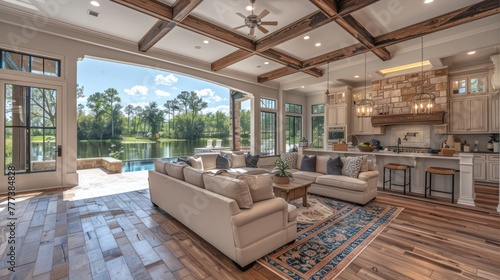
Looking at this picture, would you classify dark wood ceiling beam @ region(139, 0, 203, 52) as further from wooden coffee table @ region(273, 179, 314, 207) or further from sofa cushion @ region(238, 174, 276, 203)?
wooden coffee table @ region(273, 179, 314, 207)

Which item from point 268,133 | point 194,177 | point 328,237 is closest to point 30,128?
point 194,177

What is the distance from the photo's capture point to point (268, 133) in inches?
340

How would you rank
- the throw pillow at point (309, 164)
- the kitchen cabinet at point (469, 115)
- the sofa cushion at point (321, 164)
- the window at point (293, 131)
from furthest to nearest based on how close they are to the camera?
the window at point (293, 131) → the kitchen cabinet at point (469, 115) → the throw pillow at point (309, 164) → the sofa cushion at point (321, 164)

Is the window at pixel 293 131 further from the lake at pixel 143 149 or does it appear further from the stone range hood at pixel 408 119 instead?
the lake at pixel 143 149

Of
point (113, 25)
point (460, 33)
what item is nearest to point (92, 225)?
point (113, 25)

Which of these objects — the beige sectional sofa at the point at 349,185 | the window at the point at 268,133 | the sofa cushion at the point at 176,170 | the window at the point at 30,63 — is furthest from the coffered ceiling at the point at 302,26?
the window at the point at 268,133

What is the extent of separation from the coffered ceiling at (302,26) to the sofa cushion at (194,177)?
252cm

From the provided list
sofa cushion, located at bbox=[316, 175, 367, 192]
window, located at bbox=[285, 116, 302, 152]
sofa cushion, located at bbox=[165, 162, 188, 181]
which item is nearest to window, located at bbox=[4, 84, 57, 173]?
sofa cushion, located at bbox=[165, 162, 188, 181]

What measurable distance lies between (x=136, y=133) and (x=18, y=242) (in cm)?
941

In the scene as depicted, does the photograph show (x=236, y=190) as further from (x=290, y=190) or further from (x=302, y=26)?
(x=302, y=26)

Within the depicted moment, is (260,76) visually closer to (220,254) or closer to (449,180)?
(449,180)

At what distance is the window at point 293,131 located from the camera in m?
9.62

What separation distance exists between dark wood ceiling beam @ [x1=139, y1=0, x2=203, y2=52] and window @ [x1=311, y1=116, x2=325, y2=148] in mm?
7567

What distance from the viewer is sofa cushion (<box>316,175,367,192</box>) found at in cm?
394
